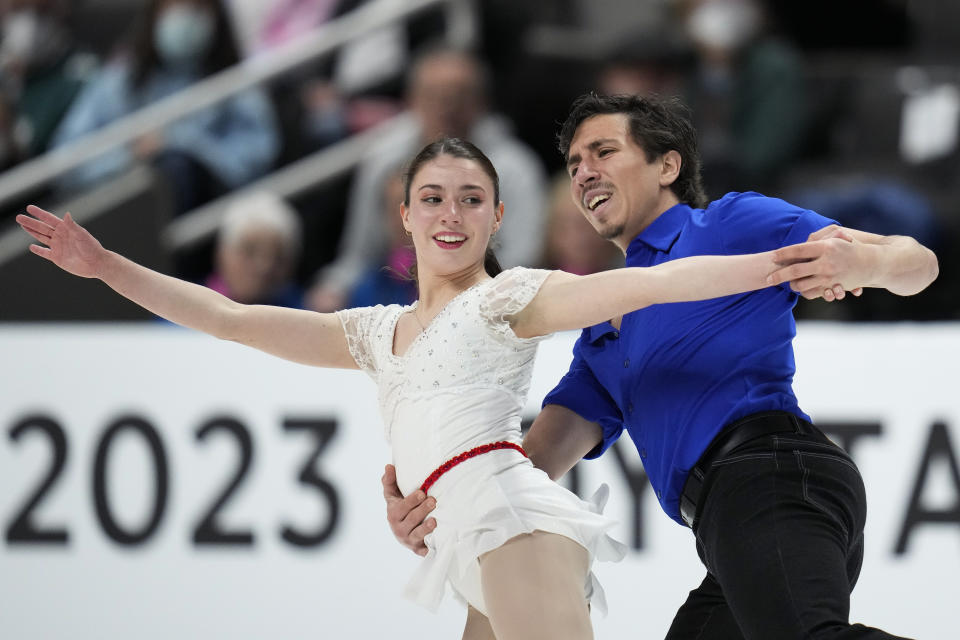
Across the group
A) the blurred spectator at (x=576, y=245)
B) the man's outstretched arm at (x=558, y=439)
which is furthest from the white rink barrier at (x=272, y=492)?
the man's outstretched arm at (x=558, y=439)

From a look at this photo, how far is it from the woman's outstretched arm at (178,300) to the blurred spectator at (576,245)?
7.90 feet

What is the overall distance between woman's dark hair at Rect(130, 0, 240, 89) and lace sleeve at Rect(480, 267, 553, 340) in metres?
4.39

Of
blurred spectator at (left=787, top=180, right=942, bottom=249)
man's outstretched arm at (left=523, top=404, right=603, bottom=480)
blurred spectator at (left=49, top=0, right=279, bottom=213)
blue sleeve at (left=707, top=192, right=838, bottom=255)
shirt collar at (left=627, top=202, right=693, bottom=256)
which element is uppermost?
blurred spectator at (left=49, top=0, right=279, bottom=213)

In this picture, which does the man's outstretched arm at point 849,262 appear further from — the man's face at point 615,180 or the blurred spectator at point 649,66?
the blurred spectator at point 649,66

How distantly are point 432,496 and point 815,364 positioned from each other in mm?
1963

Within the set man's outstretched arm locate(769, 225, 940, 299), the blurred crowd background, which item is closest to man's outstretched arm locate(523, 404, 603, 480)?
man's outstretched arm locate(769, 225, 940, 299)

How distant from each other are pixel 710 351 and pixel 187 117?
4.37m

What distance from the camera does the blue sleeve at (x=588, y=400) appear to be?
3275mm

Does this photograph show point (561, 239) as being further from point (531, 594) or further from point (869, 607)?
point (531, 594)

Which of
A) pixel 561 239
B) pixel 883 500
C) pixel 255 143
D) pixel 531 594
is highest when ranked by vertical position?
pixel 255 143

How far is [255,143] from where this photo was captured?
6871 millimetres

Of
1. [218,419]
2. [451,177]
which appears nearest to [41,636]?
[218,419]

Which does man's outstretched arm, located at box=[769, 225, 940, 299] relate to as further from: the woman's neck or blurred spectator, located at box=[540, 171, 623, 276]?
blurred spectator, located at box=[540, 171, 623, 276]

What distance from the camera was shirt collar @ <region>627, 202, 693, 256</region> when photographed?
312 cm
